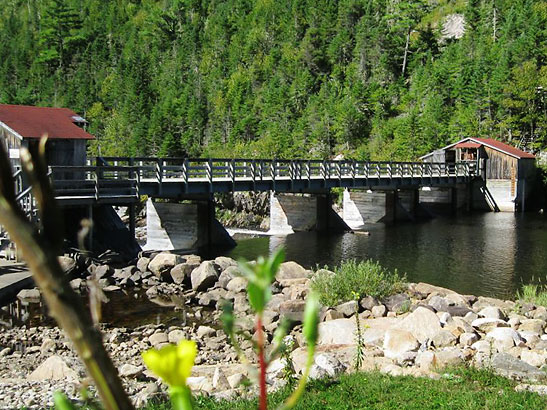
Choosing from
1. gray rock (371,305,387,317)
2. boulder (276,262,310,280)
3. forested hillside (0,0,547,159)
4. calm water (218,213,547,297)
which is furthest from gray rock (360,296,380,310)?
forested hillside (0,0,547,159)

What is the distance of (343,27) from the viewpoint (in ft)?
257

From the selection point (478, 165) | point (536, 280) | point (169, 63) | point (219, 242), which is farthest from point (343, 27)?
point (536, 280)

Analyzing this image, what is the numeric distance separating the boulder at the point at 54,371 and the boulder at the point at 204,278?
26.0 ft

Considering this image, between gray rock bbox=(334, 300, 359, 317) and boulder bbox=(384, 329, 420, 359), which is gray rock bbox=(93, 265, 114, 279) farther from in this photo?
boulder bbox=(384, 329, 420, 359)

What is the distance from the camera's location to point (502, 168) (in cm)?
4191

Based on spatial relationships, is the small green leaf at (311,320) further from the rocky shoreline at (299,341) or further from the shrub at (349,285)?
the shrub at (349,285)

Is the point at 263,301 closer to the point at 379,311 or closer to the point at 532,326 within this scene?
the point at 532,326

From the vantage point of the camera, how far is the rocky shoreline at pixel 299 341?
794cm

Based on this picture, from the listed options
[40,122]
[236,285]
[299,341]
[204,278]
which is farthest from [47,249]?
[40,122]

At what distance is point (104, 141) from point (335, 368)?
220 ft

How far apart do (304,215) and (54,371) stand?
24.6m

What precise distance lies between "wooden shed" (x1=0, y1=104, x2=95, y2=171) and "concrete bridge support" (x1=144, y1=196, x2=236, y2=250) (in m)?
5.63

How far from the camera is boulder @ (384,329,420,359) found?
946cm

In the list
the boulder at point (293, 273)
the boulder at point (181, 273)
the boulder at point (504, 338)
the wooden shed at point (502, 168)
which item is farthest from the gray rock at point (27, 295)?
the wooden shed at point (502, 168)
